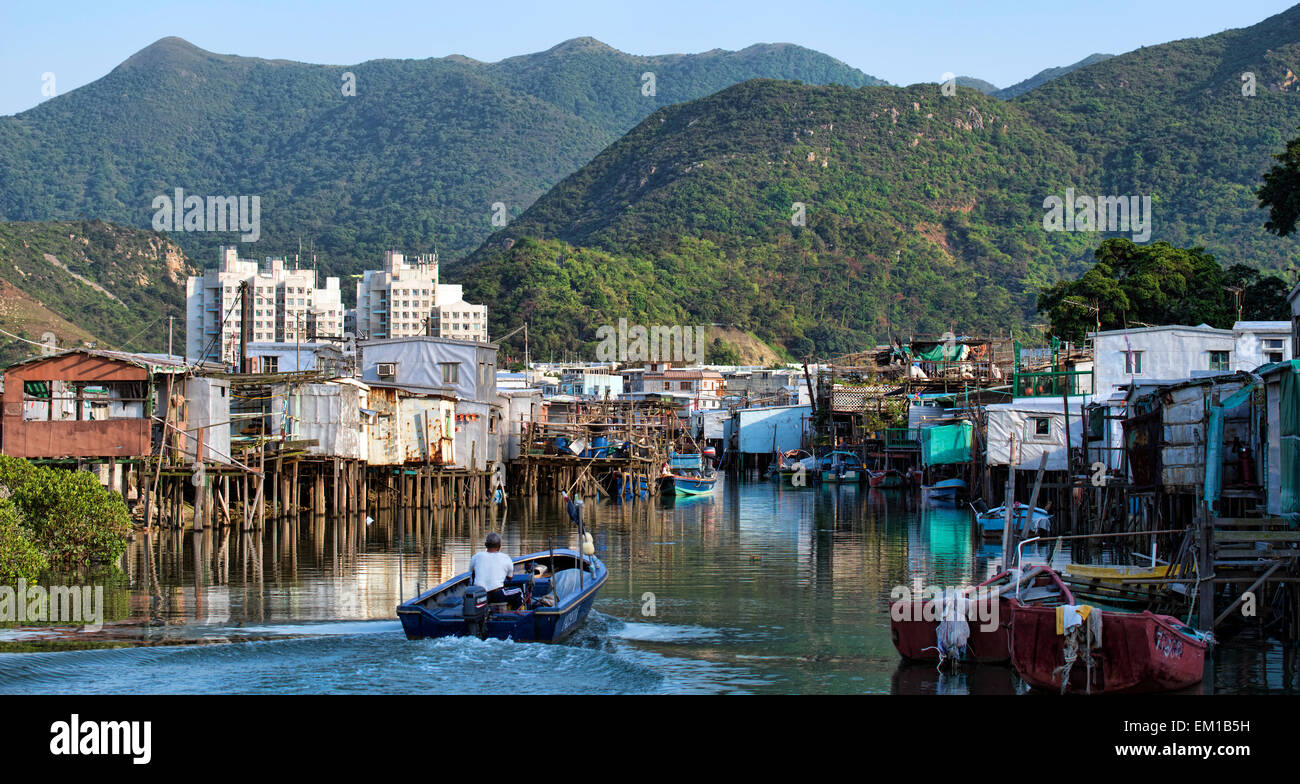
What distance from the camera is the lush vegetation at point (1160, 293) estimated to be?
192 ft

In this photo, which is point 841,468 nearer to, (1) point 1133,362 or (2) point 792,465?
(2) point 792,465

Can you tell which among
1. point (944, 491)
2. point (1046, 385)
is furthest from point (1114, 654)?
point (944, 491)

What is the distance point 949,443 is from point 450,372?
2179cm

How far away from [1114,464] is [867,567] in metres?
9.40

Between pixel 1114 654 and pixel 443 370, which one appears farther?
pixel 443 370

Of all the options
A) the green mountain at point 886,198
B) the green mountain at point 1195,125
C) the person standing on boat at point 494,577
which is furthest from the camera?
the green mountain at point 1195,125

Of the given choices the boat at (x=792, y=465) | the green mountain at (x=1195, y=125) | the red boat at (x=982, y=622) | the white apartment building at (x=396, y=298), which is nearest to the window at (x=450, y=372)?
the boat at (x=792, y=465)

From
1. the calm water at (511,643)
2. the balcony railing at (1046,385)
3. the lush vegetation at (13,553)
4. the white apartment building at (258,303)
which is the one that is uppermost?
the white apartment building at (258,303)

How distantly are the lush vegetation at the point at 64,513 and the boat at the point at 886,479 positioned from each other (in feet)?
150

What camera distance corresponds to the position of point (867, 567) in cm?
3234

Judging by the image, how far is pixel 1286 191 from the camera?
48.8 meters

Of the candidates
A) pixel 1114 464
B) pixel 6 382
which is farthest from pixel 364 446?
pixel 1114 464

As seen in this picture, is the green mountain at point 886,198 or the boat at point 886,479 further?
the green mountain at point 886,198

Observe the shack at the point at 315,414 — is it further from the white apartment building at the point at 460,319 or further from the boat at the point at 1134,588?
the white apartment building at the point at 460,319
